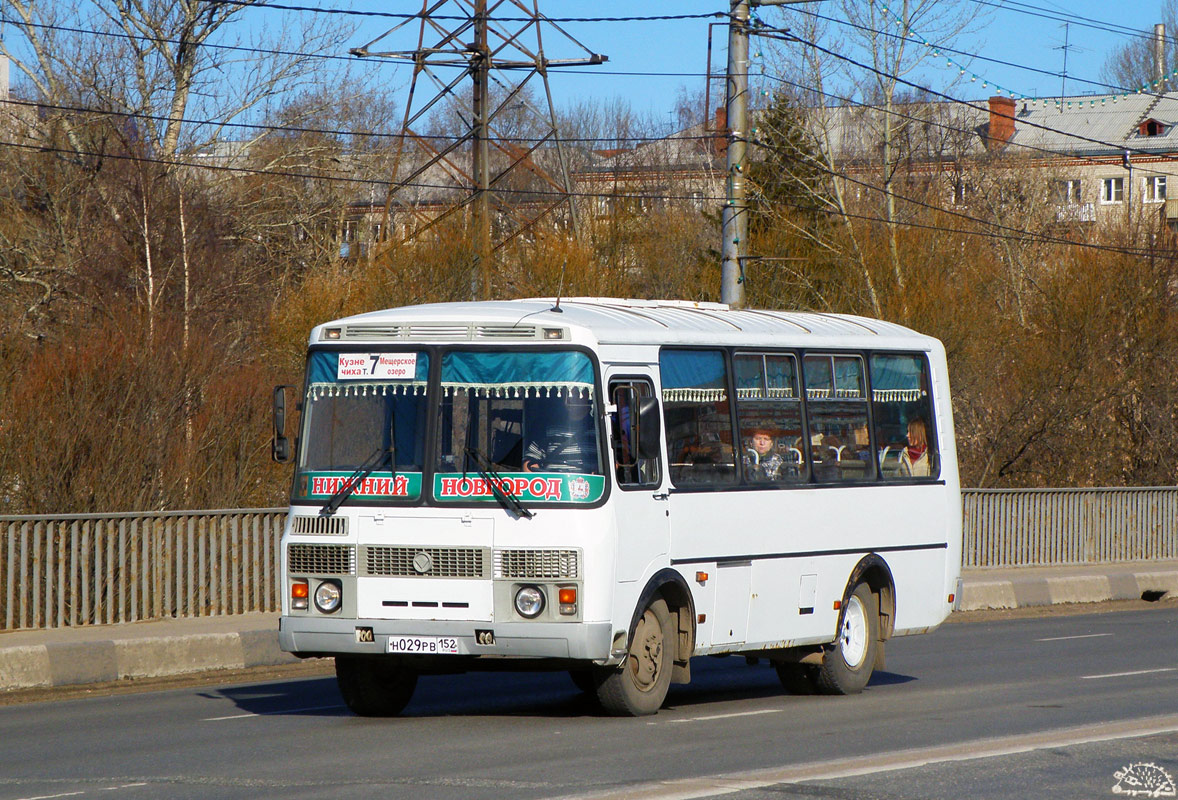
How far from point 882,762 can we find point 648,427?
111 inches

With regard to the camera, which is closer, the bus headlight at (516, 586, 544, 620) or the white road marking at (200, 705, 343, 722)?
the bus headlight at (516, 586, 544, 620)

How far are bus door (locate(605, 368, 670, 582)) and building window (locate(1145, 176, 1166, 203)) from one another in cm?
8050

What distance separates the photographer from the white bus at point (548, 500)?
404 inches

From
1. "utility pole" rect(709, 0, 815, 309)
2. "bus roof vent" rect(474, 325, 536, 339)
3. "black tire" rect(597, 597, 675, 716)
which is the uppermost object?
"utility pole" rect(709, 0, 815, 309)

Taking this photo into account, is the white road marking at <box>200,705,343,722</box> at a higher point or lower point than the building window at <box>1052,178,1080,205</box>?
lower

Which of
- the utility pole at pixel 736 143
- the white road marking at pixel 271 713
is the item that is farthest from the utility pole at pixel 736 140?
the white road marking at pixel 271 713

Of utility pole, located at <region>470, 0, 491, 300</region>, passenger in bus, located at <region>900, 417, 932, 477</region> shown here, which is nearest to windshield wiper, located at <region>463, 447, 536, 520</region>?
passenger in bus, located at <region>900, 417, 932, 477</region>

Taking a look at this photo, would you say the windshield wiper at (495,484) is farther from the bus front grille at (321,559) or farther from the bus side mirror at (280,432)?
the bus side mirror at (280,432)

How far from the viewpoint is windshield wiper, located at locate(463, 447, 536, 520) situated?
10258 mm

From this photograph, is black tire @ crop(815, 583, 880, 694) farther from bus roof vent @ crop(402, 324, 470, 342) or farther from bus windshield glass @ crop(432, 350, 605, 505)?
bus roof vent @ crop(402, 324, 470, 342)

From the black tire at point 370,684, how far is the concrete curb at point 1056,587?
11552 millimetres

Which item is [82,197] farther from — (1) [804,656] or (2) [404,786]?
(2) [404,786]

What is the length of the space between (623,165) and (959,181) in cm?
2156

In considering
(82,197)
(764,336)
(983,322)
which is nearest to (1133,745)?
(764,336)
